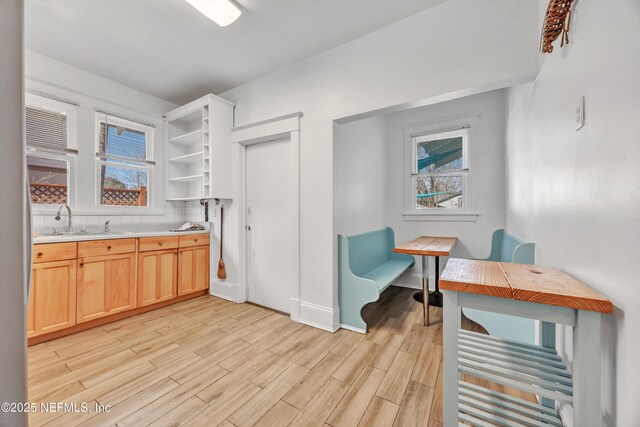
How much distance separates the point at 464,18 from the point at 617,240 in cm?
181

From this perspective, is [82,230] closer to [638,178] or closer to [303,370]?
[303,370]

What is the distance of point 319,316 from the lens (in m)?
2.40

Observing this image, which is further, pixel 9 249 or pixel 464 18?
pixel 464 18

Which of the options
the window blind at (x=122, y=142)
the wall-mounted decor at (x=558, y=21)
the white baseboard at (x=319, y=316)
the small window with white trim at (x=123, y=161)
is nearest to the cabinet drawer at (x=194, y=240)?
the small window with white trim at (x=123, y=161)

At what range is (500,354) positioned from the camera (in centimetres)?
109

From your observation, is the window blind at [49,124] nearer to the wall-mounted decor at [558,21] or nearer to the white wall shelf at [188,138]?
the white wall shelf at [188,138]

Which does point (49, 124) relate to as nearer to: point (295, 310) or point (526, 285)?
point (295, 310)

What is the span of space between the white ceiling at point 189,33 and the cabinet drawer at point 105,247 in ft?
6.30

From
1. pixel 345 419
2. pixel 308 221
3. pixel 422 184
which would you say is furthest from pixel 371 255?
pixel 345 419

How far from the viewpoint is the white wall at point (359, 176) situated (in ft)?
8.15

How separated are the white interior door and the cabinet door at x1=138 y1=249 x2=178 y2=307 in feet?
2.97

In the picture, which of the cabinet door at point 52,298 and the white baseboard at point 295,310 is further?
the white baseboard at point 295,310

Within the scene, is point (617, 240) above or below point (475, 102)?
below

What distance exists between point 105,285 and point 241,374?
1.85 m
